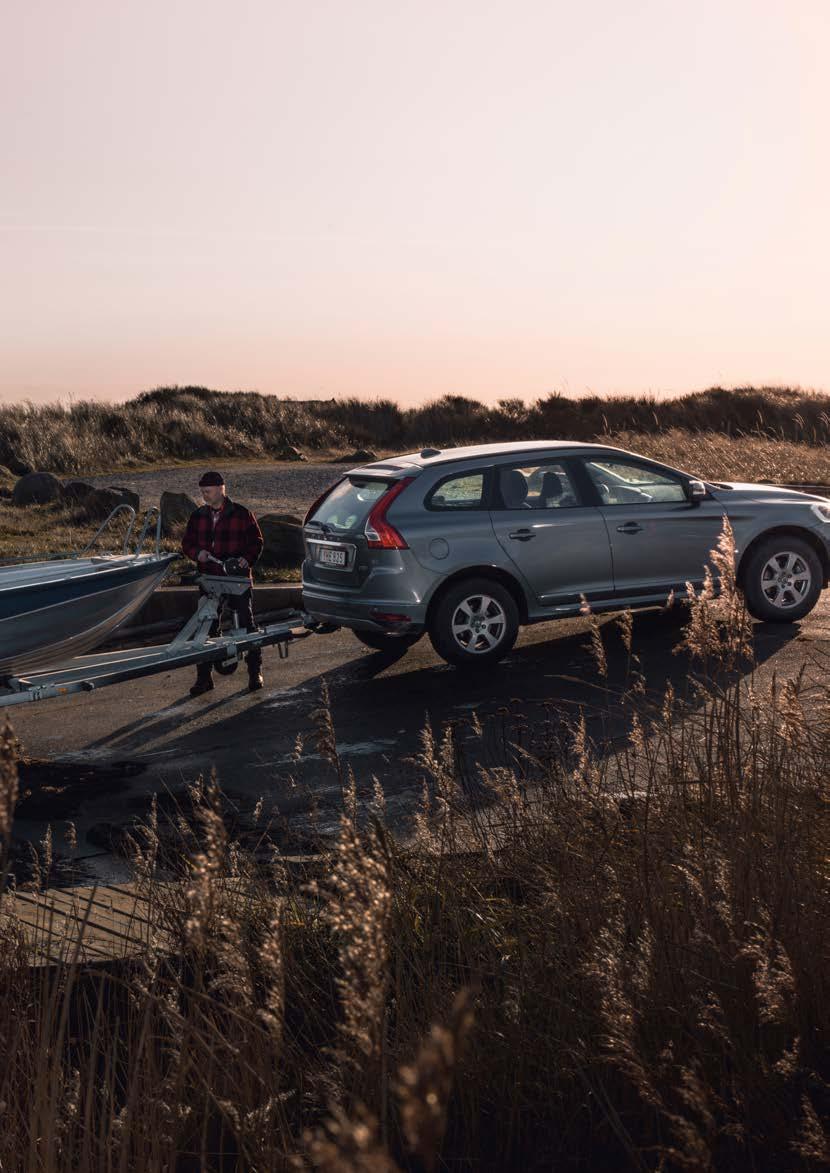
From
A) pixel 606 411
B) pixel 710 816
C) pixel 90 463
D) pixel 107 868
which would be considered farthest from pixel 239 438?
pixel 710 816

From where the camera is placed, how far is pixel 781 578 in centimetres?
1267

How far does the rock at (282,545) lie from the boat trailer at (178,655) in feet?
19.8

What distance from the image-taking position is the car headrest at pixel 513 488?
1175 cm

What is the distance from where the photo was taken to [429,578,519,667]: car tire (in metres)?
11.3

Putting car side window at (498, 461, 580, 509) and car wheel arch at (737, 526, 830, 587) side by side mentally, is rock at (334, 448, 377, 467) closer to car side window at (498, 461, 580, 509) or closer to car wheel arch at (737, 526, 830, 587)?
car wheel arch at (737, 526, 830, 587)

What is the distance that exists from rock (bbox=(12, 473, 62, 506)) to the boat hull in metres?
15.5

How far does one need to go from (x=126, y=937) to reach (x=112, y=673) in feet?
17.0

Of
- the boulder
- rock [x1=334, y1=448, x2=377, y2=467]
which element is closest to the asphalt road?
rock [x1=334, y1=448, x2=377, y2=467]

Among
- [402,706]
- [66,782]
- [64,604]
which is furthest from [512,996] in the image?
[402,706]

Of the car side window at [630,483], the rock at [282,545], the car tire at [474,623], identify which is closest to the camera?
A: the car tire at [474,623]

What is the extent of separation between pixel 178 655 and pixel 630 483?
15.1 feet

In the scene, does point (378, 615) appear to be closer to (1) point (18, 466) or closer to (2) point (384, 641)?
(2) point (384, 641)

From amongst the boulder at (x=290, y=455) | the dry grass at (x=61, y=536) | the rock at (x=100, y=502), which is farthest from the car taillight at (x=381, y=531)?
the boulder at (x=290, y=455)

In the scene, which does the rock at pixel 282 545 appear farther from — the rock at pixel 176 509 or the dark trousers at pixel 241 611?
the dark trousers at pixel 241 611
